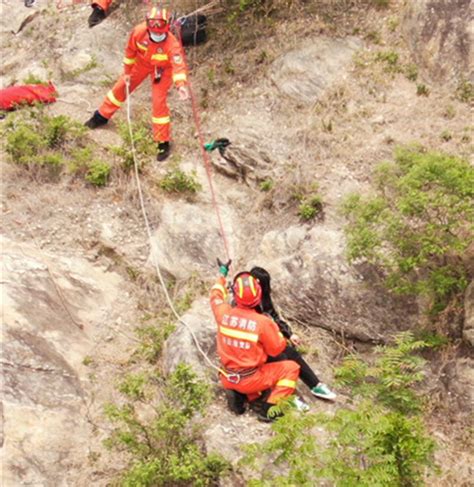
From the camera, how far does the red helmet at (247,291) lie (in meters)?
5.73

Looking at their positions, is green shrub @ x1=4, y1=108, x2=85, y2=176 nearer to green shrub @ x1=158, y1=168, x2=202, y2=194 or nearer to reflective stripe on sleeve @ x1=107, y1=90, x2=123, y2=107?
reflective stripe on sleeve @ x1=107, y1=90, x2=123, y2=107

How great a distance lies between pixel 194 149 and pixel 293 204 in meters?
2.12

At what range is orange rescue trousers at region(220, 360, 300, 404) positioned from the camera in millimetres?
5891

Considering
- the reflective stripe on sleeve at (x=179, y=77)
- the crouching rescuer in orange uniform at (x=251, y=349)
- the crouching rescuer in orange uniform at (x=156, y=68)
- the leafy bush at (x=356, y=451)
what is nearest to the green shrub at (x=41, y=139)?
the crouching rescuer in orange uniform at (x=156, y=68)

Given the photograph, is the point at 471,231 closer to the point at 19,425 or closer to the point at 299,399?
the point at 299,399

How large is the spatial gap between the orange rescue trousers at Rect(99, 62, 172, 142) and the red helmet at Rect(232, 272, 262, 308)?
3806mm

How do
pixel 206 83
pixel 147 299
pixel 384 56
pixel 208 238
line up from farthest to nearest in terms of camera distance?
pixel 206 83 < pixel 384 56 < pixel 208 238 < pixel 147 299

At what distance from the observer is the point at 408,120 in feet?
27.5

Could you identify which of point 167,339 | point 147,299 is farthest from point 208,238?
point 167,339

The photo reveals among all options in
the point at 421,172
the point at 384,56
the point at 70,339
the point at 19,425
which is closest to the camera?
the point at 19,425

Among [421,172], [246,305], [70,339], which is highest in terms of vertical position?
[421,172]

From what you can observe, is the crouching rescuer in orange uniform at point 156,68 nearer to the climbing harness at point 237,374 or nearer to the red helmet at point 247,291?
the red helmet at point 247,291

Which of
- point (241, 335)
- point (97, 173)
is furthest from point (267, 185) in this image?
point (241, 335)

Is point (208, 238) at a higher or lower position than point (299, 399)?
higher
